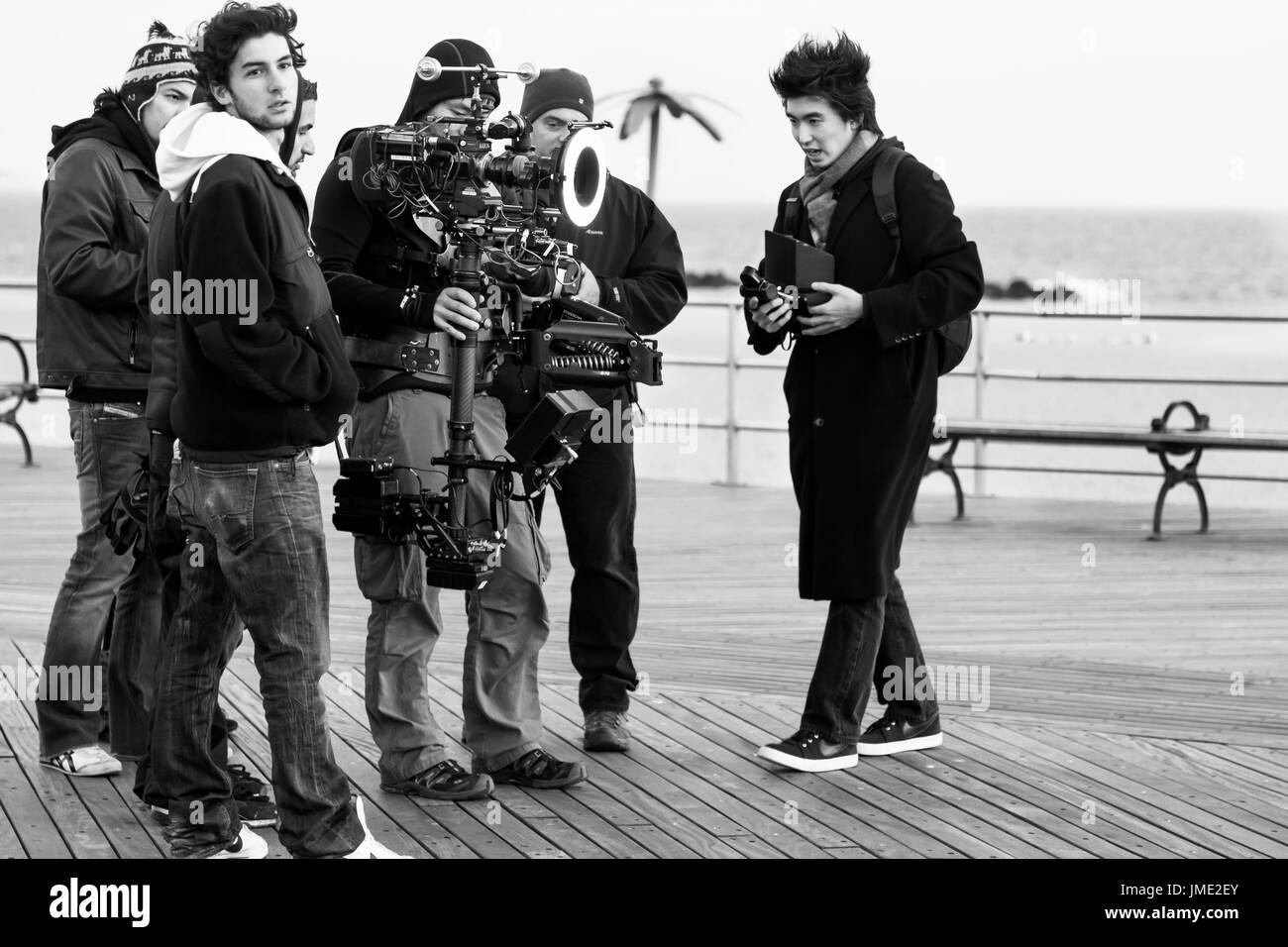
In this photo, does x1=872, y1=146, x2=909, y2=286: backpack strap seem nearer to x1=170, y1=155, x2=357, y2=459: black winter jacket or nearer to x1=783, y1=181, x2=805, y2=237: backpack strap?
x1=783, y1=181, x2=805, y2=237: backpack strap

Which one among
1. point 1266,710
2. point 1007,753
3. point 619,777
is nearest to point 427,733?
point 619,777

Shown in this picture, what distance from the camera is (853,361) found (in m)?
4.49

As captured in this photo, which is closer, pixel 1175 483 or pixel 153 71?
pixel 153 71

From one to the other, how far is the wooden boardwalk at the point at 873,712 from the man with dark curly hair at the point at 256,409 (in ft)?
1.16

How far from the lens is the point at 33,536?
8.37 metres

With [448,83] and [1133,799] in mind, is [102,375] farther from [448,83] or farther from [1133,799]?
[1133,799]

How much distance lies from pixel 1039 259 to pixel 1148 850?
7455cm

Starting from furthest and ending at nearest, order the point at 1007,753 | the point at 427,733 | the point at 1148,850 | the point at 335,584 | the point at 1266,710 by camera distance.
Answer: the point at 335,584, the point at 1266,710, the point at 1007,753, the point at 427,733, the point at 1148,850

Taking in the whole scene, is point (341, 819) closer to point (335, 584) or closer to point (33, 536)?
point (335, 584)

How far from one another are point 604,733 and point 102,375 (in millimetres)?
1539

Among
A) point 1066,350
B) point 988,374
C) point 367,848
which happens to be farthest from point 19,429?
point 1066,350

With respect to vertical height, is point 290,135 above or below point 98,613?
above

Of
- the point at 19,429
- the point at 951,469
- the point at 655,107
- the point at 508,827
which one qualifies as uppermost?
the point at 655,107
